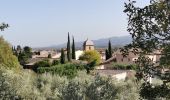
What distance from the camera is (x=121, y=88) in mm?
22203

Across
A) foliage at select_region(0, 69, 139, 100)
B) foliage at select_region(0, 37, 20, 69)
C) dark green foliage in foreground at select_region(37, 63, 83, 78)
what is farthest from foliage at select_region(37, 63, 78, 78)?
foliage at select_region(0, 69, 139, 100)

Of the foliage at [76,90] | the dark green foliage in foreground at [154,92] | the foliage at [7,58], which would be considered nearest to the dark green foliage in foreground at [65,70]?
the foliage at [7,58]

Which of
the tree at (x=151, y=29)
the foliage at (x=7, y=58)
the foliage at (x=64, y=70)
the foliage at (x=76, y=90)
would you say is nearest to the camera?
the tree at (x=151, y=29)

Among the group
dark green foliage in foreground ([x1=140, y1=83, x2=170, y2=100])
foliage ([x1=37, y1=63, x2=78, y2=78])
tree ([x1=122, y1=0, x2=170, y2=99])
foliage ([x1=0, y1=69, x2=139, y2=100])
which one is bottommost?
foliage ([x1=37, y1=63, x2=78, y2=78])

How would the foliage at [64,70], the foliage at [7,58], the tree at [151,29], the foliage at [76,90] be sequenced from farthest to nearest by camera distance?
the foliage at [64,70]
the foliage at [7,58]
the foliage at [76,90]
the tree at [151,29]

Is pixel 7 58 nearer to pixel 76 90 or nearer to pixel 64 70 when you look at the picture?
pixel 64 70

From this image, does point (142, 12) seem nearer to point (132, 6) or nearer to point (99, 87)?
point (132, 6)

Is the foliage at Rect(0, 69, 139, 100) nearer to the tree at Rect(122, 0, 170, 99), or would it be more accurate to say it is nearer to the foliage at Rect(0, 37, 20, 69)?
the tree at Rect(122, 0, 170, 99)

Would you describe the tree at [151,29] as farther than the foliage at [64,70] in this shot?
No

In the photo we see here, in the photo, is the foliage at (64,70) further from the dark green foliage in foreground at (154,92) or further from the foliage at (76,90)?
the dark green foliage in foreground at (154,92)

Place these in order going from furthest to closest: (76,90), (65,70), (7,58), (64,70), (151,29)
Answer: (64,70)
(65,70)
(7,58)
(76,90)
(151,29)

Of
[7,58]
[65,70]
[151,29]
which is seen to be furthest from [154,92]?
[65,70]

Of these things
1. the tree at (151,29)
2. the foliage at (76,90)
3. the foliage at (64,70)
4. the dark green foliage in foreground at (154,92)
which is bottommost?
the foliage at (64,70)

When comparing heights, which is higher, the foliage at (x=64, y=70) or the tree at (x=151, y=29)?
the tree at (x=151, y=29)
